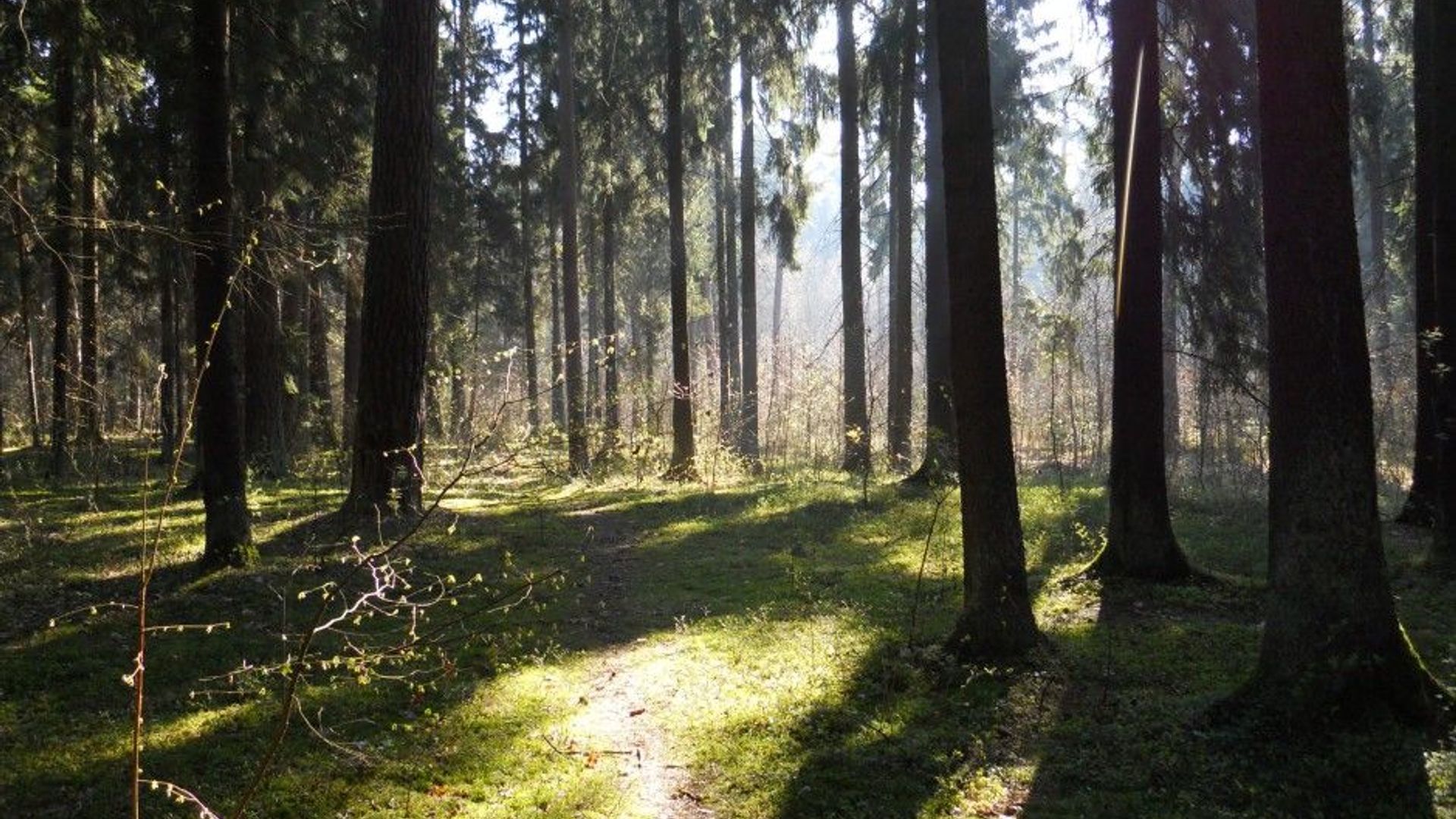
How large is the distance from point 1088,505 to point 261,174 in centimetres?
1219

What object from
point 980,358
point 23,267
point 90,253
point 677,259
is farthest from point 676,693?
point 677,259

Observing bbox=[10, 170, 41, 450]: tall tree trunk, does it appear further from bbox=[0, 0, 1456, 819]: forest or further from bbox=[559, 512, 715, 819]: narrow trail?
bbox=[559, 512, 715, 819]: narrow trail

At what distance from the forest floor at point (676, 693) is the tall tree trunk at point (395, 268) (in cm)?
102

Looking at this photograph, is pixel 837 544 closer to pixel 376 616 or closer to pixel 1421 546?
pixel 376 616

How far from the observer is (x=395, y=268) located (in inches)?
393

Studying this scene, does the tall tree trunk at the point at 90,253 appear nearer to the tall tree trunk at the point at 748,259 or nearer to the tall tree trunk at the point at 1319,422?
the tall tree trunk at the point at 1319,422

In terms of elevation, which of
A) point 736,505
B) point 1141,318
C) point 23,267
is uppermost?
point 23,267

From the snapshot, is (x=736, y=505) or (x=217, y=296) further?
(x=736, y=505)

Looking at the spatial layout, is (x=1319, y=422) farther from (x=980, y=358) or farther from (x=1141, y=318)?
(x=1141, y=318)

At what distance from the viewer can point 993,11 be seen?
64.5 feet

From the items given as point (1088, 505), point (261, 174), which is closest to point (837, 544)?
point (1088, 505)

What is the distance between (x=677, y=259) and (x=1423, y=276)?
10.9m

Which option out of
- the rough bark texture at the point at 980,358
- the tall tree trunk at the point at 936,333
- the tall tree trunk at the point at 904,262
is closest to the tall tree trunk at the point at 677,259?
the tall tree trunk at the point at 904,262

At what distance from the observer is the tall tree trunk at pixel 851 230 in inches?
660
